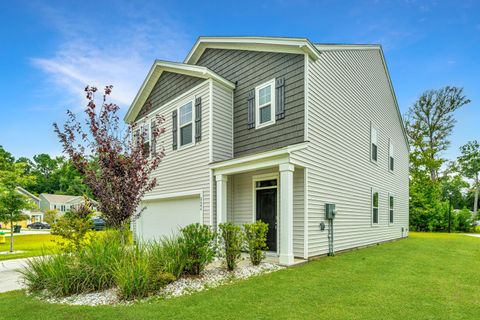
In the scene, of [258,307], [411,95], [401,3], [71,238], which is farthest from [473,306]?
[411,95]

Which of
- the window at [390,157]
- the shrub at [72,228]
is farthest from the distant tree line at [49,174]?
the window at [390,157]

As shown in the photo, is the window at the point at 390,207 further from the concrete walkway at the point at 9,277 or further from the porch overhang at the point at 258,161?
the concrete walkway at the point at 9,277

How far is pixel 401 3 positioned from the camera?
1285cm

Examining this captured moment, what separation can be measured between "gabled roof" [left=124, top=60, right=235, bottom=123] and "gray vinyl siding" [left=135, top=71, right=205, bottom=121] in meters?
0.19

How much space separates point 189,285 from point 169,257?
71 cm

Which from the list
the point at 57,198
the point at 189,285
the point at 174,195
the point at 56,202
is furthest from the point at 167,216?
the point at 57,198

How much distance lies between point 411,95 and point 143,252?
3551 centimetres

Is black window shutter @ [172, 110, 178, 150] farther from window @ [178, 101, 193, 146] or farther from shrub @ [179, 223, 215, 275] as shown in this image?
shrub @ [179, 223, 215, 275]

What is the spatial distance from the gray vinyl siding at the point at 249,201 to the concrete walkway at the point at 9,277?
229 inches

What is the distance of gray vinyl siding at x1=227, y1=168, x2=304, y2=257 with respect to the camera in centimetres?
835

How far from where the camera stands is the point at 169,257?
6.23m

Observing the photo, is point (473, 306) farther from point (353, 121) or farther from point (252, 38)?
point (252, 38)

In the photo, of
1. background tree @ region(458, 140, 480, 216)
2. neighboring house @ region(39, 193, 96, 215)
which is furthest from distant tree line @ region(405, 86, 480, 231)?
neighboring house @ region(39, 193, 96, 215)

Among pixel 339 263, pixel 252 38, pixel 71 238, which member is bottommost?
pixel 339 263
